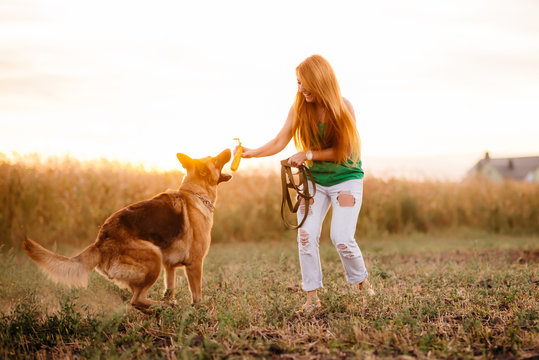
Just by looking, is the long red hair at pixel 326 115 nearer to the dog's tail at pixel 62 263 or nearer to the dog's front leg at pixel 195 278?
the dog's front leg at pixel 195 278

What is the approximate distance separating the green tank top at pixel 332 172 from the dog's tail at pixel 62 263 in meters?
2.25

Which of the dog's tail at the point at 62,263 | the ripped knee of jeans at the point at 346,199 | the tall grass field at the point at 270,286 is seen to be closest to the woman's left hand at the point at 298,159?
the ripped knee of jeans at the point at 346,199

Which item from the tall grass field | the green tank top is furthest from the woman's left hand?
the tall grass field

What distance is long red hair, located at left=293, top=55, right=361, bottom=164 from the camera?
14.6 ft

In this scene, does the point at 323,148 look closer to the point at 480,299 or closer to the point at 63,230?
the point at 480,299

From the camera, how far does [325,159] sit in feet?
14.9

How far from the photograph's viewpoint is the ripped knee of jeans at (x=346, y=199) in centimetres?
454

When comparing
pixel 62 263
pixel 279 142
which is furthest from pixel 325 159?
pixel 62 263

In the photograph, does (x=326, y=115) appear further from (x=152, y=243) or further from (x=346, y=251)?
(x=152, y=243)

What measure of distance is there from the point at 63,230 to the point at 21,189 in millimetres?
1201

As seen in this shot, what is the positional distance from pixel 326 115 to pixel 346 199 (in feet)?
2.80

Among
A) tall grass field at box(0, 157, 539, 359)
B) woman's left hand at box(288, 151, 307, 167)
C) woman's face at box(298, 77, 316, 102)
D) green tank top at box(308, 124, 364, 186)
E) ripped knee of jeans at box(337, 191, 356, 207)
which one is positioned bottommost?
tall grass field at box(0, 157, 539, 359)

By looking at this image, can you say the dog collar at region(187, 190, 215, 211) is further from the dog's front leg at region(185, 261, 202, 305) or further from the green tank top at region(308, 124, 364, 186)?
the green tank top at region(308, 124, 364, 186)

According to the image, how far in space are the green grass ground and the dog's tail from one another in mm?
400
